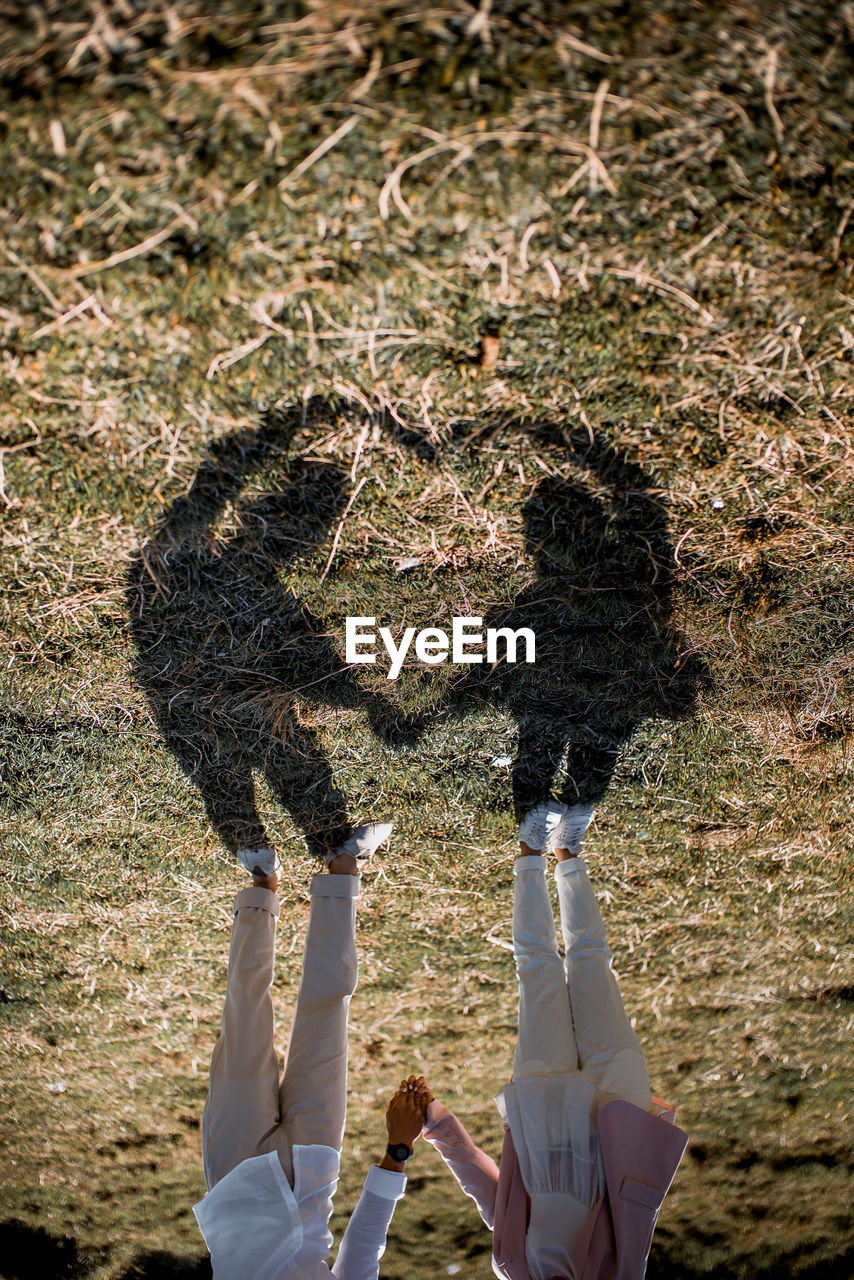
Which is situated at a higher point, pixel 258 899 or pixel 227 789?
pixel 227 789

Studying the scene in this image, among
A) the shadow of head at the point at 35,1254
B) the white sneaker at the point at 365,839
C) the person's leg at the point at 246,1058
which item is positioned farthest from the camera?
the shadow of head at the point at 35,1254

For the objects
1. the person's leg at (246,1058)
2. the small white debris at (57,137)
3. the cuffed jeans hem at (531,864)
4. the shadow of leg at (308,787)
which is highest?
the small white debris at (57,137)

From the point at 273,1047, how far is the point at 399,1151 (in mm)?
899

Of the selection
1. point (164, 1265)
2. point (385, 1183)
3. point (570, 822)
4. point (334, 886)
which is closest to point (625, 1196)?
point (385, 1183)

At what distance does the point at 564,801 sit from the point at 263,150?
332 centimetres

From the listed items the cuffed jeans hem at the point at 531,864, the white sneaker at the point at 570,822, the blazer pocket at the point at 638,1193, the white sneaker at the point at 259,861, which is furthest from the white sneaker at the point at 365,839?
the blazer pocket at the point at 638,1193

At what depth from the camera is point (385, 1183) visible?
9.62 ft

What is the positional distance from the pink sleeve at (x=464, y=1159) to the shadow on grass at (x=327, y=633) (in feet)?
5.45

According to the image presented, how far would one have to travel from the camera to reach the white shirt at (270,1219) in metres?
2.60

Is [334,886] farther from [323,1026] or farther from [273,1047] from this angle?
[273,1047]

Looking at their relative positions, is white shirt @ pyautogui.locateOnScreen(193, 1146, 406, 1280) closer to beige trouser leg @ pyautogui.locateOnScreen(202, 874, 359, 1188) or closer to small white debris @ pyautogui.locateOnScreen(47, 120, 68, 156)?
beige trouser leg @ pyautogui.locateOnScreen(202, 874, 359, 1188)

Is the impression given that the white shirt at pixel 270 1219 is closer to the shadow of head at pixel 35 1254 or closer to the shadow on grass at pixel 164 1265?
the shadow on grass at pixel 164 1265

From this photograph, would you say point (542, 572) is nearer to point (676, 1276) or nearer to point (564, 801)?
point (564, 801)

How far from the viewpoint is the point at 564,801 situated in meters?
3.51
